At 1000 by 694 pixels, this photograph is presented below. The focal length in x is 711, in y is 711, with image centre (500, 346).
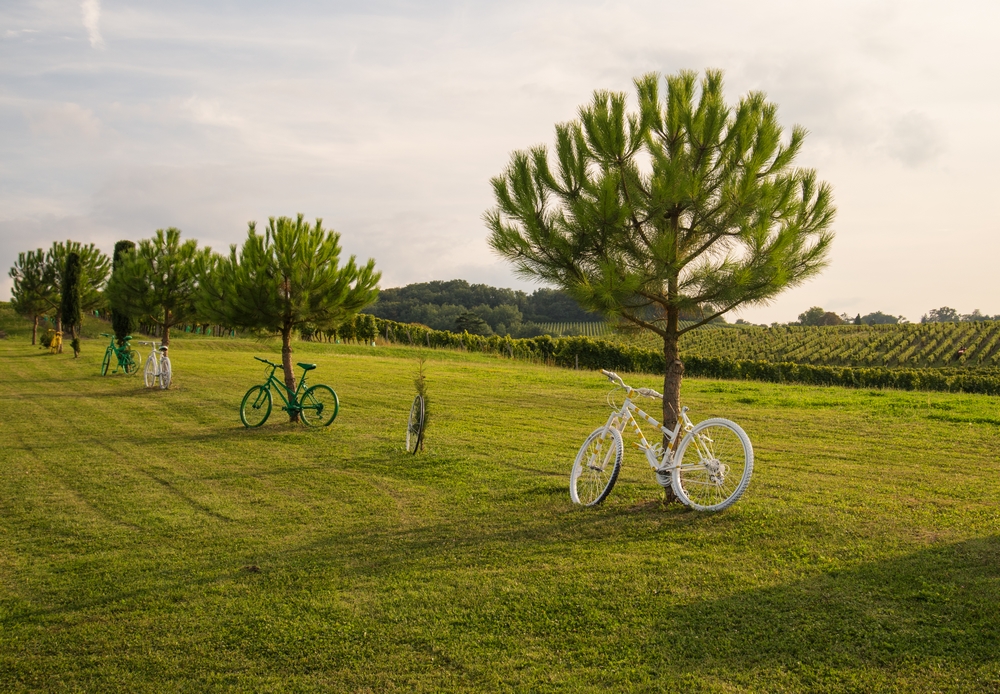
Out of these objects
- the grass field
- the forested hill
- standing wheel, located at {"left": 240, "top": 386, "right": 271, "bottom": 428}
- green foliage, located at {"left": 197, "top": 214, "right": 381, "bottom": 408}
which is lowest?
the grass field

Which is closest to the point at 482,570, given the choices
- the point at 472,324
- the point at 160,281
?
the point at 160,281

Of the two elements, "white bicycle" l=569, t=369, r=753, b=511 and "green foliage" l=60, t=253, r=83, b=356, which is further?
"green foliage" l=60, t=253, r=83, b=356

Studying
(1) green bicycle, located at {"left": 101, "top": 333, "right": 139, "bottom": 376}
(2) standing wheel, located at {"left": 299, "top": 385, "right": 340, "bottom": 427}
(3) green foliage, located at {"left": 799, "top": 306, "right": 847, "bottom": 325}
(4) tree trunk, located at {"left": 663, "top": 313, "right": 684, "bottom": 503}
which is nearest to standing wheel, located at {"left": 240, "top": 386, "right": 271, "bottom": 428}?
(2) standing wheel, located at {"left": 299, "top": 385, "right": 340, "bottom": 427}

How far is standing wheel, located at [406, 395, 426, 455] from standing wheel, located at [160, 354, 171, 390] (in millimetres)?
9979

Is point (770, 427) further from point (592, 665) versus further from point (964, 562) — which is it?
point (592, 665)

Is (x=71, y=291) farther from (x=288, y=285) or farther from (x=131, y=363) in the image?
(x=288, y=285)

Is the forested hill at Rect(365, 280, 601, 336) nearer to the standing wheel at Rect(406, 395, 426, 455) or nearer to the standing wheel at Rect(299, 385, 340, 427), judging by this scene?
the standing wheel at Rect(299, 385, 340, 427)

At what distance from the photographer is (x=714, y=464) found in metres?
6.30

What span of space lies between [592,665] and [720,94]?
584 centimetres

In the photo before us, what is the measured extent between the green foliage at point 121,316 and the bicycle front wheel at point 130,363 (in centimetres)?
84

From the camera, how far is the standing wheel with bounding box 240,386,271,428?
42.9 ft

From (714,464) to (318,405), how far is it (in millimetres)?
8503

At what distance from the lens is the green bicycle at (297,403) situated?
42.9 feet

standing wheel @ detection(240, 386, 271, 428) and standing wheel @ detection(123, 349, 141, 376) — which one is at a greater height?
standing wheel @ detection(123, 349, 141, 376)
